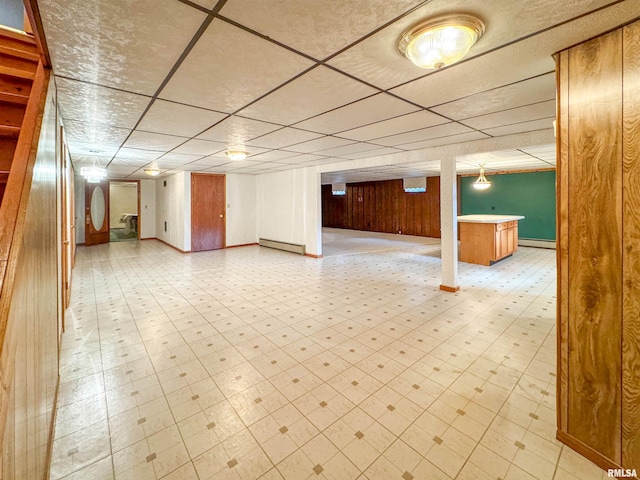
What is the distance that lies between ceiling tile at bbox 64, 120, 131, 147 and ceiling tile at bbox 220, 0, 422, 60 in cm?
312

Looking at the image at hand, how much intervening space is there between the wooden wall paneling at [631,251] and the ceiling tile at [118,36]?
2336 millimetres

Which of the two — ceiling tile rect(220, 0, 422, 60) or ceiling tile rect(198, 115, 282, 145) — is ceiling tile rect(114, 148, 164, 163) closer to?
ceiling tile rect(198, 115, 282, 145)

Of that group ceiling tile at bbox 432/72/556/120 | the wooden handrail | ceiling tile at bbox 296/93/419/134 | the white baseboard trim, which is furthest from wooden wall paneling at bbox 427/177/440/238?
the wooden handrail

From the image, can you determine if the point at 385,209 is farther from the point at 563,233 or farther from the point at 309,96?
the point at 563,233

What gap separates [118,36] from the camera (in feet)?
5.46

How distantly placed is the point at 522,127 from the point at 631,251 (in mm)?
2905

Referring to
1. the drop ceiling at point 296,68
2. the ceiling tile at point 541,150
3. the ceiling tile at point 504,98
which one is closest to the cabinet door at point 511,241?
the ceiling tile at point 541,150

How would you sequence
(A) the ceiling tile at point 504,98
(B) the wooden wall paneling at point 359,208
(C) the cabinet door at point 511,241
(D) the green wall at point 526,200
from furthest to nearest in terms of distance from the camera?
(B) the wooden wall paneling at point 359,208
(D) the green wall at point 526,200
(C) the cabinet door at point 511,241
(A) the ceiling tile at point 504,98

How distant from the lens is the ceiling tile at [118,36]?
1424 mm

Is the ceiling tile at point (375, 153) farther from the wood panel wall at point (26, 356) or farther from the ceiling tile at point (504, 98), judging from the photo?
the wood panel wall at point (26, 356)

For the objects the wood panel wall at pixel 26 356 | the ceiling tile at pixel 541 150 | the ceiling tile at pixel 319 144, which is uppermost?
the ceiling tile at pixel 541 150

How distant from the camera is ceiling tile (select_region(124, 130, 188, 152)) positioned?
13.4 ft

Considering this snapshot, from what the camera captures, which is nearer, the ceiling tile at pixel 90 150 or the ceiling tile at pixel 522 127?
the ceiling tile at pixel 522 127

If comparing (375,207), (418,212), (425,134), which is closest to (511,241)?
(418,212)
